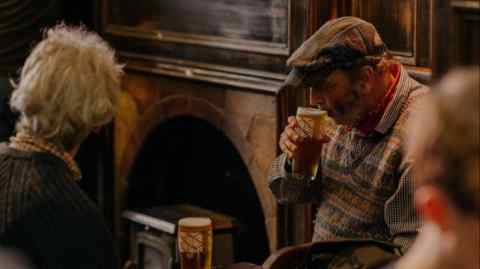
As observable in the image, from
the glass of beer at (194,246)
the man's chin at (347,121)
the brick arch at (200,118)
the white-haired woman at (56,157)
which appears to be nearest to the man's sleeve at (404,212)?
the man's chin at (347,121)

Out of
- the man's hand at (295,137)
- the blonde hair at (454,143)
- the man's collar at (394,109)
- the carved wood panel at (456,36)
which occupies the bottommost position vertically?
the man's hand at (295,137)

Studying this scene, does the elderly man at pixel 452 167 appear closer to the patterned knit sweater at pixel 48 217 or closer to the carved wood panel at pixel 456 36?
the carved wood panel at pixel 456 36

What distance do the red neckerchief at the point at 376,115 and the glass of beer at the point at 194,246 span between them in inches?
24.0

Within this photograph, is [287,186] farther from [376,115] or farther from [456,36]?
[456,36]

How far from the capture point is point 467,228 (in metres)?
1.53

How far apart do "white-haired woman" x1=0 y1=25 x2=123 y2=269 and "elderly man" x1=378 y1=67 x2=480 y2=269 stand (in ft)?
5.12

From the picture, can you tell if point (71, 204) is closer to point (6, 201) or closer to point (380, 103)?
point (6, 201)

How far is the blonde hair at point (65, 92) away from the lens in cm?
305

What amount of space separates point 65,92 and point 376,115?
100 centimetres

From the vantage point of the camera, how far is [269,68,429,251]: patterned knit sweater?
3082mm

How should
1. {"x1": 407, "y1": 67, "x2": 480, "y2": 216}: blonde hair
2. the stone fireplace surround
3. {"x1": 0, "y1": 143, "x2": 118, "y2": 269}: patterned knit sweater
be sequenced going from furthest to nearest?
the stone fireplace surround
{"x1": 0, "y1": 143, "x2": 118, "y2": 269}: patterned knit sweater
{"x1": 407, "y1": 67, "x2": 480, "y2": 216}: blonde hair

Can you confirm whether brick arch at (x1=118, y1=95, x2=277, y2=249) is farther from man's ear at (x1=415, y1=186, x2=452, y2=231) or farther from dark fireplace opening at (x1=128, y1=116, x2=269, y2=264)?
man's ear at (x1=415, y1=186, x2=452, y2=231)

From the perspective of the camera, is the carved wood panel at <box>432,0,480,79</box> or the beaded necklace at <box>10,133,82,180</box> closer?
the carved wood panel at <box>432,0,480,79</box>

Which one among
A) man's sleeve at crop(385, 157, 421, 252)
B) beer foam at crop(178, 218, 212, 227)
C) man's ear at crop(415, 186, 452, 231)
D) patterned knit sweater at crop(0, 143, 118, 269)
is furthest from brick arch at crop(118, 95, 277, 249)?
man's ear at crop(415, 186, 452, 231)
